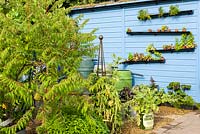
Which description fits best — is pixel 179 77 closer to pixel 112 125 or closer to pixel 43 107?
pixel 112 125

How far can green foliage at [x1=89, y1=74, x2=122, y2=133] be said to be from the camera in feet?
14.0

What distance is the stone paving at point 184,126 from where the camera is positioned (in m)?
4.64

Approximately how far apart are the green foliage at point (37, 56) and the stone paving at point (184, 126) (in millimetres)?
1776

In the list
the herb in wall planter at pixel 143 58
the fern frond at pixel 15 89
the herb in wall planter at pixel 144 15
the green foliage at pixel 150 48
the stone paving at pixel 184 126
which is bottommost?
the stone paving at pixel 184 126

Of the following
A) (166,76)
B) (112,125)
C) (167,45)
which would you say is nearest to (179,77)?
(166,76)

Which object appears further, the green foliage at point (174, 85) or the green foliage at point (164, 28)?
the green foliage at point (164, 28)

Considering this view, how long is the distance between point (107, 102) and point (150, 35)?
9.91 ft

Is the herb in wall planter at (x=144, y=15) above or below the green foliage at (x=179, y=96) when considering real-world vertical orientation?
above

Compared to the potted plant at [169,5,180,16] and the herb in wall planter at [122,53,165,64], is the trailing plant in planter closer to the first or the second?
the herb in wall planter at [122,53,165,64]

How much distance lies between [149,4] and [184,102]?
2264mm

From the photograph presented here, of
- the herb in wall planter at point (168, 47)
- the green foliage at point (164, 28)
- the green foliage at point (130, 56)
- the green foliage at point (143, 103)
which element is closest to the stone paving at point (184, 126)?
the green foliage at point (143, 103)

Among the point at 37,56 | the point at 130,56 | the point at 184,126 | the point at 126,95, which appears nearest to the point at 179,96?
the point at 184,126

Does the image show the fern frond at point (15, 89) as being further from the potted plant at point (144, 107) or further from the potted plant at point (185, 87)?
the potted plant at point (185, 87)

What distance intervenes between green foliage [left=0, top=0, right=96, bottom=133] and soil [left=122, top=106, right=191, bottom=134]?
1450mm
